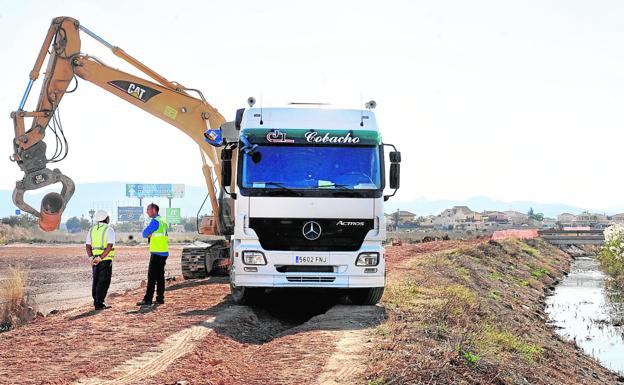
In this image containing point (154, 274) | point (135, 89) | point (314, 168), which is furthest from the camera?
point (135, 89)

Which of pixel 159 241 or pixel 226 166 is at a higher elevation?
pixel 226 166

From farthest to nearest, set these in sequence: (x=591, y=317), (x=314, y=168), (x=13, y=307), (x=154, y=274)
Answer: (x=591, y=317) < (x=13, y=307) < (x=154, y=274) < (x=314, y=168)

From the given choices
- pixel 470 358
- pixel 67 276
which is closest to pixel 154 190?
pixel 67 276

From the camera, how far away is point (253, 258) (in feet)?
45.5

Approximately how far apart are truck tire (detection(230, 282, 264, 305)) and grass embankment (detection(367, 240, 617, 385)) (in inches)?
98.0

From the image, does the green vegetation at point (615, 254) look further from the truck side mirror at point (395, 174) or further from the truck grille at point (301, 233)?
the truck grille at point (301, 233)

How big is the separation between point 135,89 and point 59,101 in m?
2.01

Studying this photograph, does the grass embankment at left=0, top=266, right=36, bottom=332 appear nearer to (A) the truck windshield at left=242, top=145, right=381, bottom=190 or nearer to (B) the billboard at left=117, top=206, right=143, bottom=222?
(A) the truck windshield at left=242, top=145, right=381, bottom=190

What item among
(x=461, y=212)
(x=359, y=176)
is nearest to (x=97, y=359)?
(x=359, y=176)

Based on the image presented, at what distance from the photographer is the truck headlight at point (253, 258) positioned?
13840mm

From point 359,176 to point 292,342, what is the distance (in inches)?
144

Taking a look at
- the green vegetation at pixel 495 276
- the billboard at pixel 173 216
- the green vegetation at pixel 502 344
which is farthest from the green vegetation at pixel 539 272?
the billboard at pixel 173 216

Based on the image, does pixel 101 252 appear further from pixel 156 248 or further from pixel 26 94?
pixel 26 94

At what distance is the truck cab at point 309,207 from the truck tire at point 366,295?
15.7 inches
